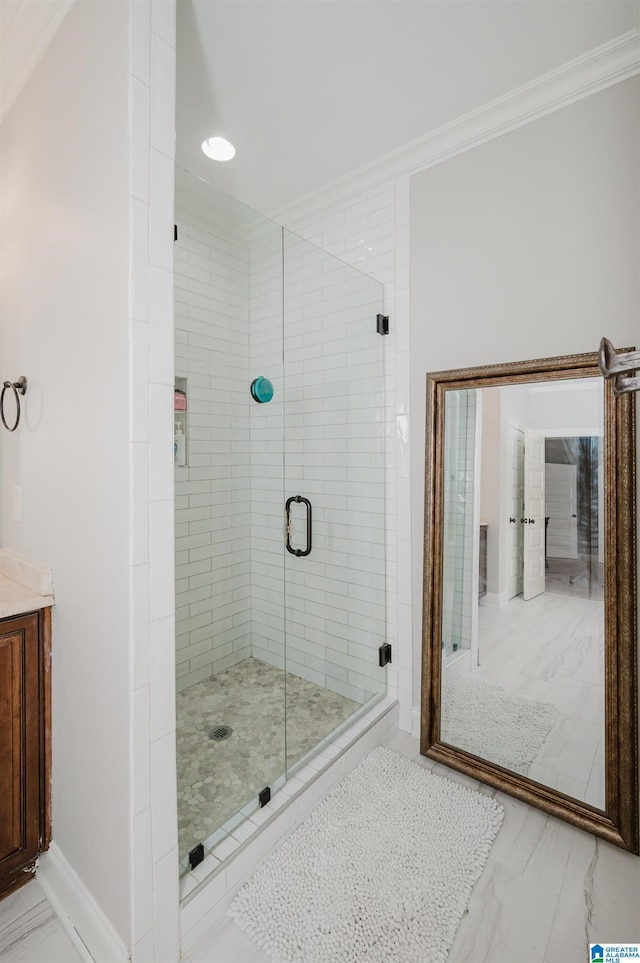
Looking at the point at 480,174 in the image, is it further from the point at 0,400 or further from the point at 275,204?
the point at 0,400

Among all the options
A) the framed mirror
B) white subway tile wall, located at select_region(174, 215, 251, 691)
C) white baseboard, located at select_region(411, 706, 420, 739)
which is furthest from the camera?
white baseboard, located at select_region(411, 706, 420, 739)

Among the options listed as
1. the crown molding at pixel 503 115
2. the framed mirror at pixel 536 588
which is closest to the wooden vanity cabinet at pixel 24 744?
the framed mirror at pixel 536 588

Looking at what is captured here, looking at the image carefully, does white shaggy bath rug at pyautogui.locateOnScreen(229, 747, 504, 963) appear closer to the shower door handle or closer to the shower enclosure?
the shower enclosure

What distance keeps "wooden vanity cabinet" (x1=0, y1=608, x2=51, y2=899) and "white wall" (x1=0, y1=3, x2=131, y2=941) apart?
0.16 ft

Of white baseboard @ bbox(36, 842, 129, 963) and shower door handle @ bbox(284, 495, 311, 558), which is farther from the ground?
shower door handle @ bbox(284, 495, 311, 558)

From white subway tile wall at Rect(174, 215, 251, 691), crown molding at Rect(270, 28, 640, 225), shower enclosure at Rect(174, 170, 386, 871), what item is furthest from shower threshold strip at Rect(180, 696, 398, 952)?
crown molding at Rect(270, 28, 640, 225)

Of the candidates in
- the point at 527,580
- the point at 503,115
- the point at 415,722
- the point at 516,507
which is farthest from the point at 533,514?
the point at 503,115

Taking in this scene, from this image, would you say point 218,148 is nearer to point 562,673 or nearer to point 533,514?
point 533,514

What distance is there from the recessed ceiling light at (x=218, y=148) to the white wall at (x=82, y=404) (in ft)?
2.18

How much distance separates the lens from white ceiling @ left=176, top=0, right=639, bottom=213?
57.0 inches

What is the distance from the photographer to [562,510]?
1776 mm

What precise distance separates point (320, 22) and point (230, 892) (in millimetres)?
2764

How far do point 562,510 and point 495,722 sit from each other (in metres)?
0.94

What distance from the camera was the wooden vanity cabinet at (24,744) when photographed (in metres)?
1.39
